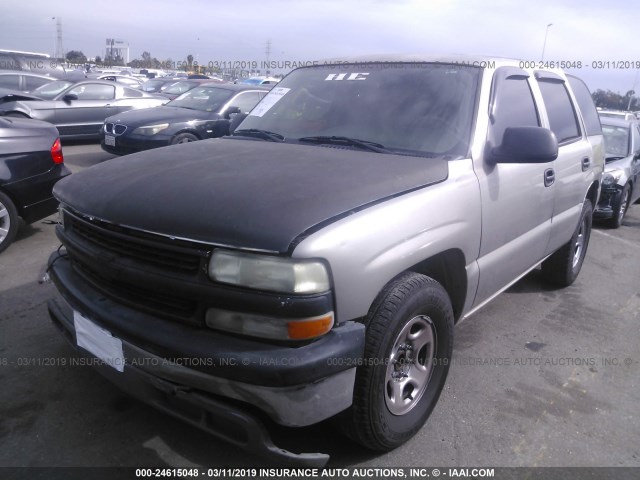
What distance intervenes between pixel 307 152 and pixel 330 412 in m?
1.41

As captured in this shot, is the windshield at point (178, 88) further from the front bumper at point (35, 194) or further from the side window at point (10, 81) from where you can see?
the front bumper at point (35, 194)

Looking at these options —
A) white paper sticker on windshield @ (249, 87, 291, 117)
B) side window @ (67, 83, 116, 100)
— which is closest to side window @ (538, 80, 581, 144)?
white paper sticker on windshield @ (249, 87, 291, 117)

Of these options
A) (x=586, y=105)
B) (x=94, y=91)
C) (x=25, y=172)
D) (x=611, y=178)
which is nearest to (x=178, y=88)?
(x=94, y=91)

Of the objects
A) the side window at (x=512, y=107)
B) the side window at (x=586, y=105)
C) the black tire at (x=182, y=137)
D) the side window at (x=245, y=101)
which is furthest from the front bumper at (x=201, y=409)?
the side window at (x=245, y=101)

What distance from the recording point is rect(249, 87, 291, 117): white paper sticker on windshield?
3674mm

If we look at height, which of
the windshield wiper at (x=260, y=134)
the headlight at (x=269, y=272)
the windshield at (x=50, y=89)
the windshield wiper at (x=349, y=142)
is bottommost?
the headlight at (x=269, y=272)

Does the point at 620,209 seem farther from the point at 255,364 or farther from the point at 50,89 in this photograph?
the point at 50,89

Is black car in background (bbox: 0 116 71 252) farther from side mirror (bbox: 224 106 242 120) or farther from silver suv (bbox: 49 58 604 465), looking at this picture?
side mirror (bbox: 224 106 242 120)

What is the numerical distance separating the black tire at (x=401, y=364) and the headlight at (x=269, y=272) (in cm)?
37

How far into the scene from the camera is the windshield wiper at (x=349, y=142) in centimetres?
291

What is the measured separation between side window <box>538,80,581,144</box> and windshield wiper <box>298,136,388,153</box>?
1.64 m

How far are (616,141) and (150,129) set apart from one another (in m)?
7.48

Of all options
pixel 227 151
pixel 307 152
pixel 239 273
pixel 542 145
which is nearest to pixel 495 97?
pixel 542 145

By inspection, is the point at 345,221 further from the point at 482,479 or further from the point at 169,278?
the point at 482,479
